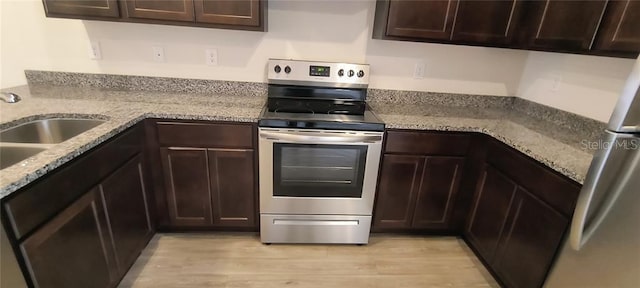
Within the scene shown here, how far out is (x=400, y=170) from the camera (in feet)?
6.46

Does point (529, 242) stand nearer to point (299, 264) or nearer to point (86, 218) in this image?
point (299, 264)

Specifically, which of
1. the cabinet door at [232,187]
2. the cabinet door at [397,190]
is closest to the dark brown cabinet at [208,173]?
the cabinet door at [232,187]

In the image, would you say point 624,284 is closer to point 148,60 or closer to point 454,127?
point 454,127

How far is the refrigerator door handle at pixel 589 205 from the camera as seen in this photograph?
1013 mm

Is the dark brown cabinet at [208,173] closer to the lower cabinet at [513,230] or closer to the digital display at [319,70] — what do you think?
the digital display at [319,70]

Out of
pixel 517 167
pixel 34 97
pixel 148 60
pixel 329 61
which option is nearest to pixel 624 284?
pixel 517 167

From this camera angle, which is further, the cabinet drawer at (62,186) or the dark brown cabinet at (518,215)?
the dark brown cabinet at (518,215)

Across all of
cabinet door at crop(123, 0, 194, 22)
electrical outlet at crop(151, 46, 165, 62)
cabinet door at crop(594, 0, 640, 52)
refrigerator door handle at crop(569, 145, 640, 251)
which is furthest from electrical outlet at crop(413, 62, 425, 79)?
electrical outlet at crop(151, 46, 165, 62)

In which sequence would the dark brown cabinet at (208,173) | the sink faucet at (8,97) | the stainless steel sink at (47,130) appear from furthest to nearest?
the dark brown cabinet at (208,173), the sink faucet at (8,97), the stainless steel sink at (47,130)

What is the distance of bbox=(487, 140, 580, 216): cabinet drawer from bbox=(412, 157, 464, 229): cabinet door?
0.77ft

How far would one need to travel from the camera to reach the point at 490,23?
191cm

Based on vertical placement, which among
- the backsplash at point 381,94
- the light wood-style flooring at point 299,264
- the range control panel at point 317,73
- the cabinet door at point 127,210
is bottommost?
the light wood-style flooring at point 299,264

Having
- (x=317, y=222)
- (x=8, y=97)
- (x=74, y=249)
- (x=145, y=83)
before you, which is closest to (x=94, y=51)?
(x=145, y=83)

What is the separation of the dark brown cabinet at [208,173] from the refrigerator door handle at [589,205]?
61.3 inches
